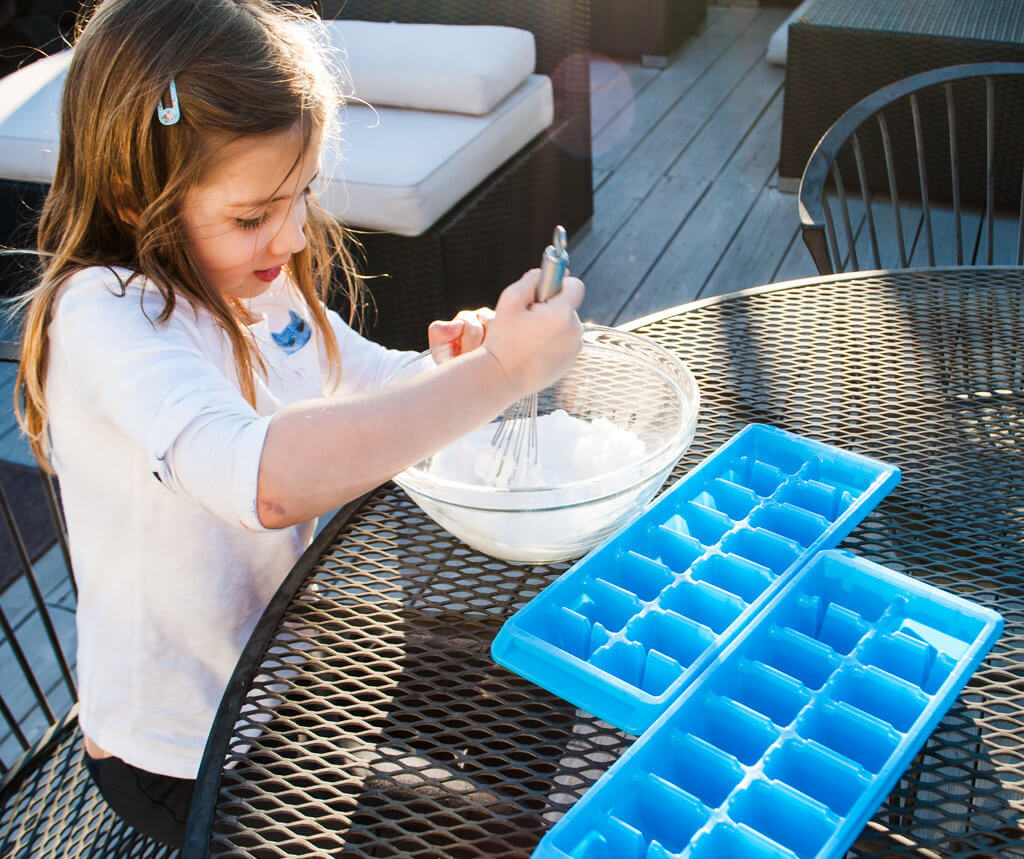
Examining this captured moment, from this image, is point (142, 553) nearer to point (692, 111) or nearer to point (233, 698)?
point (233, 698)

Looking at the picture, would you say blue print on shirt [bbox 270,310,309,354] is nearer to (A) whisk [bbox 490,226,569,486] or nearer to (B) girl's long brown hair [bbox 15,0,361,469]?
(B) girl's long brown hair [bbox 15,0,361,469]

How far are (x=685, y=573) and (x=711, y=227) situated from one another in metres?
2.36

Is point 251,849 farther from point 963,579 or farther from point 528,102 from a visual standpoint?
Result: point 528,102

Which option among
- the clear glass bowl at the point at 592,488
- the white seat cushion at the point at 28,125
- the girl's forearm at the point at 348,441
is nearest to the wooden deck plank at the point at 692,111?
the white seat cushion at the point at 28,125

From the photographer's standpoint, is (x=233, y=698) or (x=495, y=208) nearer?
(x=233, y=698)

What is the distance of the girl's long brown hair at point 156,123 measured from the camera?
2.62 feet

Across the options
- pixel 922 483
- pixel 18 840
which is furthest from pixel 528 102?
pixel 18 840

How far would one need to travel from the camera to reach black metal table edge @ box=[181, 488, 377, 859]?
60 centimetres

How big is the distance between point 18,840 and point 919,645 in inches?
32.9

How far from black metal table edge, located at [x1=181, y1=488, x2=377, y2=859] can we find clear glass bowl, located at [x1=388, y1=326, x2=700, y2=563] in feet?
0.38

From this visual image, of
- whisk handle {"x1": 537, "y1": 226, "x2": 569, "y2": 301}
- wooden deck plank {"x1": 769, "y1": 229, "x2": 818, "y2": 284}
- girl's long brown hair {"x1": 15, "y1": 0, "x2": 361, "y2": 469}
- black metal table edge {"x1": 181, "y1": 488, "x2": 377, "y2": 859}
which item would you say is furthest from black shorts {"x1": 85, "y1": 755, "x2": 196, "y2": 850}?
wooden deck plank {"x1": 769, "y1": 229, "x2": 818, "y2": 284}

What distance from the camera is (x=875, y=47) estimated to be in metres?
2.69

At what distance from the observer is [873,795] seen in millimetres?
540

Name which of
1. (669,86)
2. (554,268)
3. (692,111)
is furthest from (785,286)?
(669,86)
